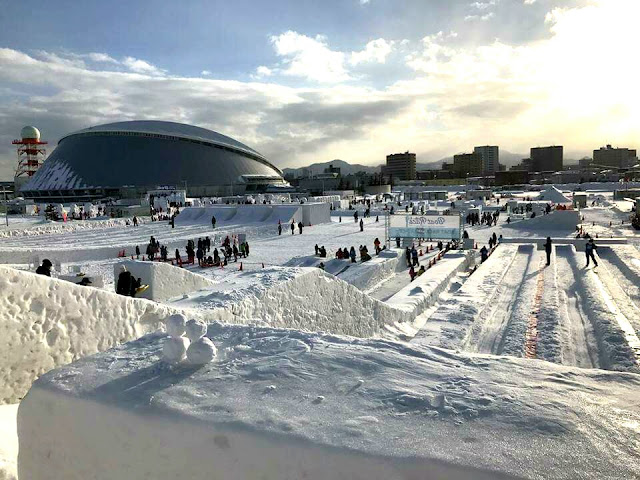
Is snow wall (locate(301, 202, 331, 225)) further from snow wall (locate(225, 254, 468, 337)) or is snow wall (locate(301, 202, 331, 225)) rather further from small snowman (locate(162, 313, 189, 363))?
small snowman (locate(162, 313, 189, 363))

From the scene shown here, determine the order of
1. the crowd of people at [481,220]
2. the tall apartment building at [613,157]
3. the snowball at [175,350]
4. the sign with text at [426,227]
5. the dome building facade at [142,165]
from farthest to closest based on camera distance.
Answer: the tall apartment building at [613,157] → the dome building facade at [142,165] → the crowd of people at [481,220] → the sign with text at [426,227] → the snowball at [175,350]

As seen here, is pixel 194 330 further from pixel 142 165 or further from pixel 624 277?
pixel 142 165

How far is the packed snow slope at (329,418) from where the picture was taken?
7.12 ft

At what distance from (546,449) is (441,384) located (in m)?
0.79

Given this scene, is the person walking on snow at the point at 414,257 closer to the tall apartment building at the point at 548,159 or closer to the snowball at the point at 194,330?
the snowball at the point at 194,330

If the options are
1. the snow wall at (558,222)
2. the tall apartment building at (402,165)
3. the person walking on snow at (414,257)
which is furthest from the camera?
the tall apartment building at (402,165)

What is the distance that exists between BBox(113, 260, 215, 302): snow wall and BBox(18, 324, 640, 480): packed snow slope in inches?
175

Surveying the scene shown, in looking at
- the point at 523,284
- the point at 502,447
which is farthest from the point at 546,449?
the point at 523,284

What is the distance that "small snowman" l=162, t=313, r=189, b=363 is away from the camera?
3.19m

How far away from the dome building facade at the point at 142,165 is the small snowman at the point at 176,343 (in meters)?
64.0

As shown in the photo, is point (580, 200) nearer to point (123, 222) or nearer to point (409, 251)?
point (409, 251)

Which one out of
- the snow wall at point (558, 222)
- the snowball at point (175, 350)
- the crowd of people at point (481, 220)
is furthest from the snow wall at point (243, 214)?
the snowball at point (175, 350)

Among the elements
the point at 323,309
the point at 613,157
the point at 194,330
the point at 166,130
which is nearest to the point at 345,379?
the point at 194,330

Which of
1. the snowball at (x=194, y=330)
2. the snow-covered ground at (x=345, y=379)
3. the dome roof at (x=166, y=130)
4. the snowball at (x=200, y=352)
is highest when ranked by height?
the dome roof at (x=166, y=130)
